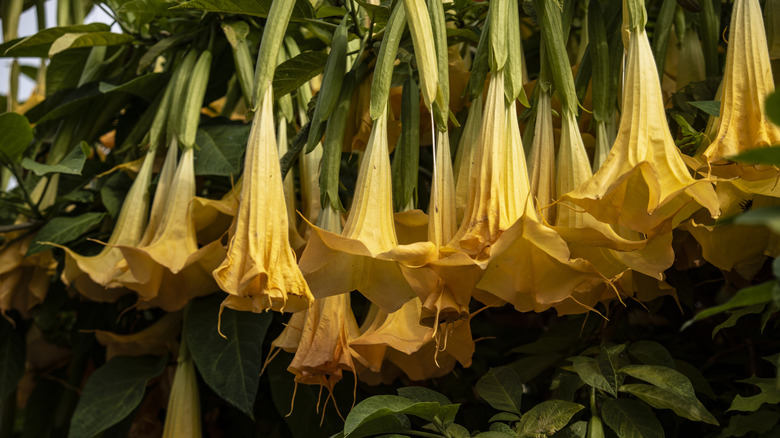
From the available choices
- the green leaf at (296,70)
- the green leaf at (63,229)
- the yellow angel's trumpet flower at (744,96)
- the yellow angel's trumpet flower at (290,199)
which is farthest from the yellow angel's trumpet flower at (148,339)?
the yellow angel's trumpet flower at (744,96)

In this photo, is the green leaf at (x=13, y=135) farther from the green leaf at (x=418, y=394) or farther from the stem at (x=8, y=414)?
the green leaf at (x=418, y=394)

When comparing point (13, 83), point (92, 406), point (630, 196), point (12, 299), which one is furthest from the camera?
point (13, 83)

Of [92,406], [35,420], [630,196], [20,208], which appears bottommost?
[35,420]

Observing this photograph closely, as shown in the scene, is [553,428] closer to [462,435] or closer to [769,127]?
[462,435]

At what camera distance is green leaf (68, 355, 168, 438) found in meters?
0.81

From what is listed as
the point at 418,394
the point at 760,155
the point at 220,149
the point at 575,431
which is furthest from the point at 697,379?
the point at 220,149

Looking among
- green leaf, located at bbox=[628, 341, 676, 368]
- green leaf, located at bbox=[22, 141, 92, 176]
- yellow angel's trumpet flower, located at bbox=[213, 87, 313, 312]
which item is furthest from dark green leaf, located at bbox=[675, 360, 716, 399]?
green leaf, located at bbox=[22, 141, 92, 176]

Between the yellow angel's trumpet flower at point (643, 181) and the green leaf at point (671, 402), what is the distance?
0.14 m

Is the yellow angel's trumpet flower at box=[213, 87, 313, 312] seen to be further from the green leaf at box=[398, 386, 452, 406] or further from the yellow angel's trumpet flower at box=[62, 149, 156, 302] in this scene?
the yellow angel's trumpet flower at box=[62, 149, 156, 302]

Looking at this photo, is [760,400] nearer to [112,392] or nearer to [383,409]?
→ [383,409]

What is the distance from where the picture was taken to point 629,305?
895 millimetres

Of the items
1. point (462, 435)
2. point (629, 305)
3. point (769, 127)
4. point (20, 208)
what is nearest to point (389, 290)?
point (462, 435)

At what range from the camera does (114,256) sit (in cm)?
82

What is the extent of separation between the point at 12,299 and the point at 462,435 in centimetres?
72
